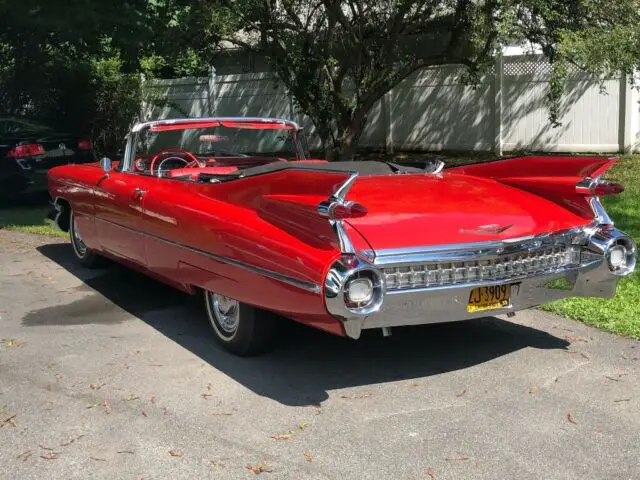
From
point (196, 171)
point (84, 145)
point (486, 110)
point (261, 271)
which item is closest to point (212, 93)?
point (84, 145)

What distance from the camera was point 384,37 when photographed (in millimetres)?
12367

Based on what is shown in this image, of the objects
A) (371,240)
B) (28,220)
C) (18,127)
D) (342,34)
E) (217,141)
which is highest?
(342,34)

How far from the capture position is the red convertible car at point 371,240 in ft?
13.1

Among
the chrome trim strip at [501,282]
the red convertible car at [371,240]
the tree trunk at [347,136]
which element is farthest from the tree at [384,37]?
the chrome trim strip at [501,282]

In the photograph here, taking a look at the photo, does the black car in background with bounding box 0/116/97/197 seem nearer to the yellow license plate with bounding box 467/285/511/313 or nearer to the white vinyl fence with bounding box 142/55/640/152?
the white vinyl fence with bounding box 142/55/640/152

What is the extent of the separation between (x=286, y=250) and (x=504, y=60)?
36.1ft

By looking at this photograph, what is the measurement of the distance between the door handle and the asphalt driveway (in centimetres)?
97

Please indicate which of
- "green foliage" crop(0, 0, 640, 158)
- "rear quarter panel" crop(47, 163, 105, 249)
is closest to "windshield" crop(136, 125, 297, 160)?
"rear quarter panel" crop(47, 163, 105, 249)

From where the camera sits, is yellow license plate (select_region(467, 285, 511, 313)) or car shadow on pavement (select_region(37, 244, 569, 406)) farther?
car shadow on pavement (select_region(37, 244, 569, 406))

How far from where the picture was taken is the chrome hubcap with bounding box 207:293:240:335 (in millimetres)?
4910

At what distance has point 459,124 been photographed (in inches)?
581

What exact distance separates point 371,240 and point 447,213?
627 millimetres

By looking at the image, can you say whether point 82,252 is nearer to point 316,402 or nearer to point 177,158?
point 177,158

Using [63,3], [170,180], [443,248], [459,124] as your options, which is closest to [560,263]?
[443,248]
